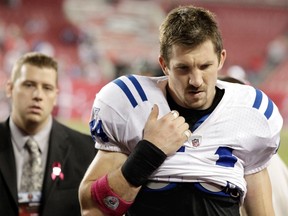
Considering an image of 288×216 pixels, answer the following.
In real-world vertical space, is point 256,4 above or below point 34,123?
below

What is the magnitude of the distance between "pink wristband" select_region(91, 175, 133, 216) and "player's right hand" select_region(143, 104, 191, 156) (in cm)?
17

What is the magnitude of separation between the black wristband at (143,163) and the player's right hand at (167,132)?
0.9 inches

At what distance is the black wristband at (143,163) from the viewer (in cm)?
175

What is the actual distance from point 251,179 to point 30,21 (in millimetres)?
11767

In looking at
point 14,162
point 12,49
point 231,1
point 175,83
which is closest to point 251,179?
point 175,83

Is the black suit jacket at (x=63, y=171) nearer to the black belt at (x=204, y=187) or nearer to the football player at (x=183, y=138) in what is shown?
the football player at (x=183, y=138)

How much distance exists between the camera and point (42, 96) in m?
2.92

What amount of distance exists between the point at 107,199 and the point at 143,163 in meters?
0.15

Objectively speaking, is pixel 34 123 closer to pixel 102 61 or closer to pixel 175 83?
pixel 175 83

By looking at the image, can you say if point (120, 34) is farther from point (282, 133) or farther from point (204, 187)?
point (204, 187)

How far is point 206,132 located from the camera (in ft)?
6.09

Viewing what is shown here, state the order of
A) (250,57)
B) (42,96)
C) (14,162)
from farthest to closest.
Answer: (250,57) < (42,96) < (14,162)

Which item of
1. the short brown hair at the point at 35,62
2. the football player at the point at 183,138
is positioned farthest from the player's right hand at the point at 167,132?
the short brown hair at the point at 35,62

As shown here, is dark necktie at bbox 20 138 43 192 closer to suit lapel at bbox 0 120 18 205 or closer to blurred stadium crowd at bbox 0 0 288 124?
suit lapel at bbox 0 120 18 205
